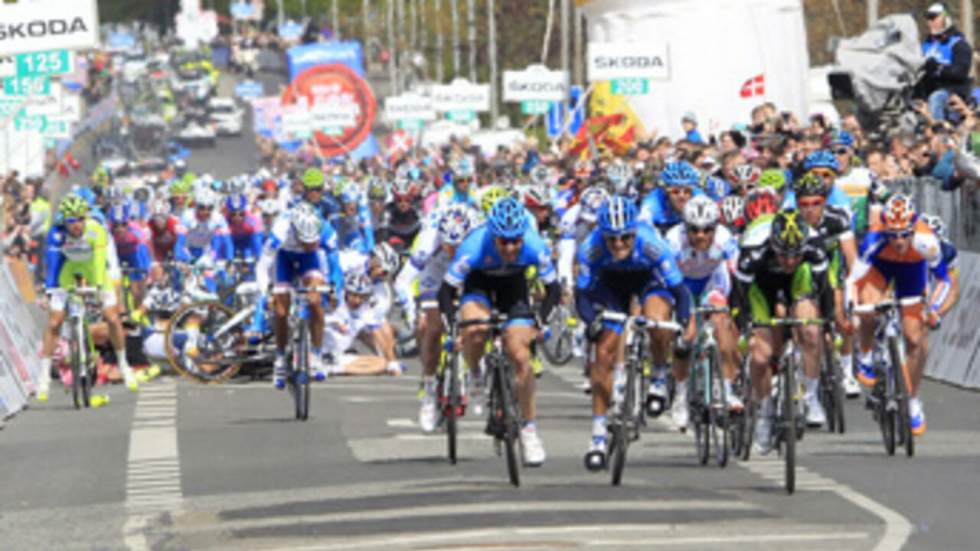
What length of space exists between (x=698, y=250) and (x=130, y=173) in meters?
105

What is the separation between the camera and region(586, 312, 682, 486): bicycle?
1606 cm

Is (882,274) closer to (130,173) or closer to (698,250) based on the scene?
(698,250)

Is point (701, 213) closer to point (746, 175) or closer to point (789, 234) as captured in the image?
point (789, 234)

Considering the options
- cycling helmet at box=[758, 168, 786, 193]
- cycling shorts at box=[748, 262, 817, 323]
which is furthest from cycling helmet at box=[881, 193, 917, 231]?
cycling shorts at box=[748, 262, 817, 323]

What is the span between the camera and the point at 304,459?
18.6m

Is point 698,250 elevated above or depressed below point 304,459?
above

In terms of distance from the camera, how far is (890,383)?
58.4ft

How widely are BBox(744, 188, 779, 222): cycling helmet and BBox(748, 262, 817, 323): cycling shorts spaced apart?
1712 millimetres

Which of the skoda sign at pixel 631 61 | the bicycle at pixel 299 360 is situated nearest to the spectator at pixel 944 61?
the bicycle at pixel 299 360

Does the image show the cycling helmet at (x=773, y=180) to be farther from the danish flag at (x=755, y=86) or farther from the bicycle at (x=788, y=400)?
the danish flag at (x=755, y=86)

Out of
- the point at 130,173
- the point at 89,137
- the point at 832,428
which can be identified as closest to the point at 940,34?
the point at 832,428

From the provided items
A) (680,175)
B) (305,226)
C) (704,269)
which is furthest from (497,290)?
(305,226)

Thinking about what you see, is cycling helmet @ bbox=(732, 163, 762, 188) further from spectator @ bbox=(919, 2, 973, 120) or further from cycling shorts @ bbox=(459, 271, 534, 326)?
cycling shorts @ bbox=(459, 271, 534, 326)

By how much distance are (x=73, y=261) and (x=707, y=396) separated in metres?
9.41
